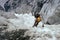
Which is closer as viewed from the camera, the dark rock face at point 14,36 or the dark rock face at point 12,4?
the dark rock face at point 14,36

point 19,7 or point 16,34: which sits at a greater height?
point 16,34

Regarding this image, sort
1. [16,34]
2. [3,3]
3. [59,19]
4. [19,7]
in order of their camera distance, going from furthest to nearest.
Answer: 1. [3,3]
2. [19,7]
3. [59,19]
4. [16,34]

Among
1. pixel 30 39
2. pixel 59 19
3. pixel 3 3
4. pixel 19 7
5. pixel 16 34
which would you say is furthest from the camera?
pixel 3 3

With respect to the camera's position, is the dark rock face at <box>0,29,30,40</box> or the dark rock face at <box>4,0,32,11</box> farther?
the dark rock face at <box>4,0,32,11</box>

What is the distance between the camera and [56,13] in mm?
25875

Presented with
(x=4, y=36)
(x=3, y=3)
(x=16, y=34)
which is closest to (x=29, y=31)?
(x=16, y=34)

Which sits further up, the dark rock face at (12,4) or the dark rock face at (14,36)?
the dark rock face at (14,36)

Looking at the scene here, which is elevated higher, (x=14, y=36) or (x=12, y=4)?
(x=14, y=36)

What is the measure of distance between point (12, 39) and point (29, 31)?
1975mm

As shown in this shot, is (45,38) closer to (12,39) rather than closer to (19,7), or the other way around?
(12,39)

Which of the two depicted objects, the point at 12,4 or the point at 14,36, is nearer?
the point at 14,36

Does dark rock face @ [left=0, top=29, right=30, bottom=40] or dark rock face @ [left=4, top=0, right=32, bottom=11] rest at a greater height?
dark rock face @ [left=0, top=29, right=30, bottom=40]

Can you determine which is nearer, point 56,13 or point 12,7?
point 56,13

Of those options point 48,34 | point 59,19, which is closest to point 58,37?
point 48,34
